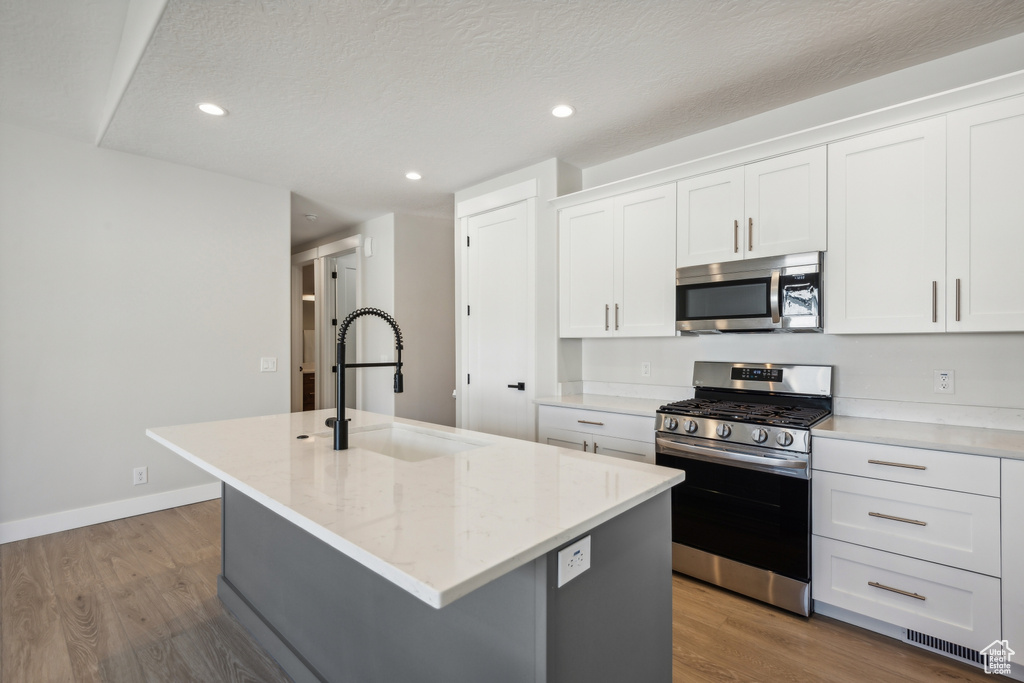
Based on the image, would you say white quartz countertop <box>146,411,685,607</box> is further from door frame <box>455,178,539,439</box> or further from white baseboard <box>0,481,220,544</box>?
white baseboard <box>0,481,220,544</box>

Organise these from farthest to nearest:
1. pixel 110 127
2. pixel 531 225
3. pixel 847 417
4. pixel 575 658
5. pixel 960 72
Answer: pixel 531 225 < pixel 110 127 < pixel 847 417 < pixel 960 72 < pixel 575 658

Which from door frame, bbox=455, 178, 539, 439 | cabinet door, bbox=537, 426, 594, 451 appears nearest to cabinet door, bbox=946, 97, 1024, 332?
cabinet door, bbox=537, 426, 594, 451

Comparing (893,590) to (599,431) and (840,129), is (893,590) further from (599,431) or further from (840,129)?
(840,129)

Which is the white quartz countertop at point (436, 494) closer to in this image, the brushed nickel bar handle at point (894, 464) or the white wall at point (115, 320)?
the brushed nickel bar handle at point (894, 464)

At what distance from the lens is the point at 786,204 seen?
2.49 meters

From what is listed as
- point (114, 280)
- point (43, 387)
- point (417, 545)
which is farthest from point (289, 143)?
point (417, 545)

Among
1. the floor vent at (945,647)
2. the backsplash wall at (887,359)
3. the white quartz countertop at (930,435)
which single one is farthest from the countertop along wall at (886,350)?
the floor vent at (945,647)

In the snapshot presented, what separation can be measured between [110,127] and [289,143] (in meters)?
1.00

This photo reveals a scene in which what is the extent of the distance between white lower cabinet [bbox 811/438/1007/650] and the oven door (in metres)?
0.08

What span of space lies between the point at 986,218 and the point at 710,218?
1146mm

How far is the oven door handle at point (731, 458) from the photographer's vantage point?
85.0 inches

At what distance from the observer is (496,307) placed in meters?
3.79

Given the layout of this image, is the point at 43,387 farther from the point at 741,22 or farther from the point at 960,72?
the point at 960,72

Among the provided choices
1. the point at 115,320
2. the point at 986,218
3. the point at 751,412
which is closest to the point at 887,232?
the point at 986,218
